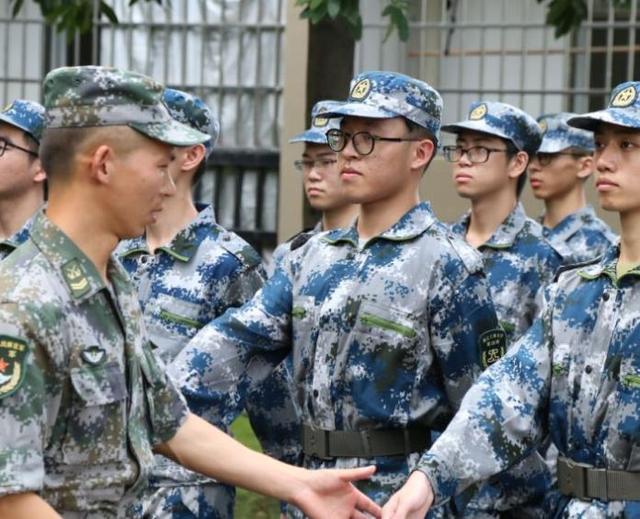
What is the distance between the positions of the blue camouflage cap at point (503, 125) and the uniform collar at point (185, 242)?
2.13 meters

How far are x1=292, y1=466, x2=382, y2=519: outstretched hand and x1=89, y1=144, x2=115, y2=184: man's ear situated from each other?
110 cm

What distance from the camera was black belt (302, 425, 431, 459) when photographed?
20.1 ft

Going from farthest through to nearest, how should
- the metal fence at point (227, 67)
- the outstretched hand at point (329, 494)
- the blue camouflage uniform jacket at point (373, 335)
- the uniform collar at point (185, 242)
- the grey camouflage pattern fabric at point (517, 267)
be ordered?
the metal fence at point (227, 67), the grey camouflage pattern fabric at point (517, 267), the uniform collar at point (185, 242), the blue camouflage uniform jacket at point (373, 335), the outstretched hand at point (329, 494)

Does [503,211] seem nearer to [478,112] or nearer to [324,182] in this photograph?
[478,112]

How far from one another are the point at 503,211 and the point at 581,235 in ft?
5.64

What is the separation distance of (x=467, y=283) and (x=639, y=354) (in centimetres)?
101

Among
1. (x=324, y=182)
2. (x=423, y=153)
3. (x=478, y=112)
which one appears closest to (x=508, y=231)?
(x=478, y=112)

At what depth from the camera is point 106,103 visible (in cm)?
441

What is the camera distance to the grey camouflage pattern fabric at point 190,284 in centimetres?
696

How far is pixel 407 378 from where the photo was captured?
6.11m

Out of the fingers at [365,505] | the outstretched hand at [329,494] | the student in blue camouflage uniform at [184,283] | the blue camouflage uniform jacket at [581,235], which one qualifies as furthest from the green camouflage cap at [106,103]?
the blue camouflage uniform jacket at [581,235]

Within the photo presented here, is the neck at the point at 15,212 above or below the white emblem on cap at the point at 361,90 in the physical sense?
below

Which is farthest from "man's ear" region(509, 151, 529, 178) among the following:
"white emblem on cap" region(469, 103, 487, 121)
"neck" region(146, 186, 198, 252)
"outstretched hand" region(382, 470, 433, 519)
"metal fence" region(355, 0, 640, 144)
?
"metal fence" region(355, 0, 640, 144)

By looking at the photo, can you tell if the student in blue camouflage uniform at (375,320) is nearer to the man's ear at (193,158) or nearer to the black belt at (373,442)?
the black belt at (373,442)
